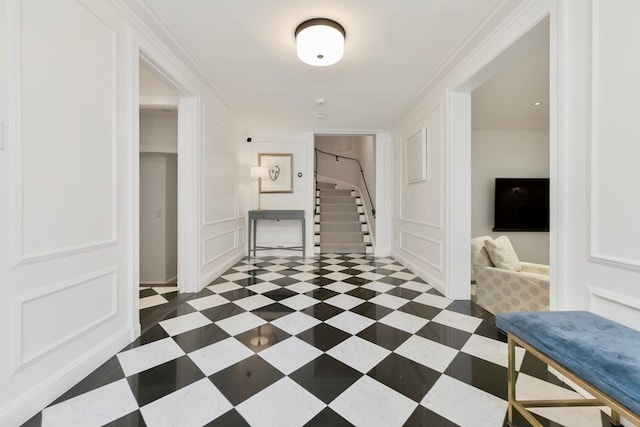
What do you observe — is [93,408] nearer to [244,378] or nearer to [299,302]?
[244,378]

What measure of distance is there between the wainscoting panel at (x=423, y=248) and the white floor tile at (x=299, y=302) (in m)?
1.54

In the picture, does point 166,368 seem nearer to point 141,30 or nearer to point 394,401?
→ point 394,401

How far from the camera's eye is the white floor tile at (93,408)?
119cm

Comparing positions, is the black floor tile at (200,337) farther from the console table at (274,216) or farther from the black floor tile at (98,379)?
the console table at (274,216)

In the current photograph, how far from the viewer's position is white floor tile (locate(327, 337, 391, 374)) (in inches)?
64.5

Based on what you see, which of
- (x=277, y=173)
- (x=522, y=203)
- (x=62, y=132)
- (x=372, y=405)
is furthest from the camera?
(x=277, y=173)

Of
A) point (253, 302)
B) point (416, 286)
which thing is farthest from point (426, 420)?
point (416, 286)

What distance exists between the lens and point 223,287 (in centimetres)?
313

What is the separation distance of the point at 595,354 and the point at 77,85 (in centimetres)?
273

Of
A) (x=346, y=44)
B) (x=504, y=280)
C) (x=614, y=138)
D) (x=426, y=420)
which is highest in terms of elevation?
(x=346, y=44)

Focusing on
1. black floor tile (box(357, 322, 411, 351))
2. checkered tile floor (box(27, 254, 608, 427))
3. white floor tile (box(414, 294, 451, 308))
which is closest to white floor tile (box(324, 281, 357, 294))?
checkered tile floor (box(27, 254, 608, 427))

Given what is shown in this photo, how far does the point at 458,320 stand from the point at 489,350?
470 millimetres

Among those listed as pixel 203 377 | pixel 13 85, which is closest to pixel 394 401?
pixel 203 377

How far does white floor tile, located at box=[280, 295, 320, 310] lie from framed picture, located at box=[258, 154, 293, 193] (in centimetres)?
270
